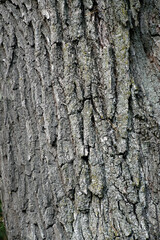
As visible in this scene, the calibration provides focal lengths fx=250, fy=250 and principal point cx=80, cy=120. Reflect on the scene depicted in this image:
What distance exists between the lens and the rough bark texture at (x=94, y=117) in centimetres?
150

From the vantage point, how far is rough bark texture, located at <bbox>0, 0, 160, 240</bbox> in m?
1.50

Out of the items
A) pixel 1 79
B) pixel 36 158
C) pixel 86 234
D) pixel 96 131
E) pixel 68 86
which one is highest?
pixel 1 79

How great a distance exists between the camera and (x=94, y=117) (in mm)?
1538

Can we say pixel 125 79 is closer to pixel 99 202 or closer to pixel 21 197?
pixel 99 202

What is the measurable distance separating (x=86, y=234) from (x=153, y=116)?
82 cm

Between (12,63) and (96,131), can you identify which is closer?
(96,131)

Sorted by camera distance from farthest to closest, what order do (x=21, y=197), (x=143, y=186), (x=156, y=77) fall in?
(x=21, y=197) → (x=156, y=77) → (x=143, y=186)

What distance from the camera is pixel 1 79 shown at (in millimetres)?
1915

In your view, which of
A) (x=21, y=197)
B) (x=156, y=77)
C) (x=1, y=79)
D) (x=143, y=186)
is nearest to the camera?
(x=143, y=186)

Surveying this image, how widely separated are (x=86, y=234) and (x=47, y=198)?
34 centimetres

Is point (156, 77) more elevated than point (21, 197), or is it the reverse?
point (156, 77)

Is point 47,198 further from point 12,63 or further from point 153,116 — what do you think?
point 12,63

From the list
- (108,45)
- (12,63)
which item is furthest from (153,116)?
(12,63)

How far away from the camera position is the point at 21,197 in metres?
1.80
